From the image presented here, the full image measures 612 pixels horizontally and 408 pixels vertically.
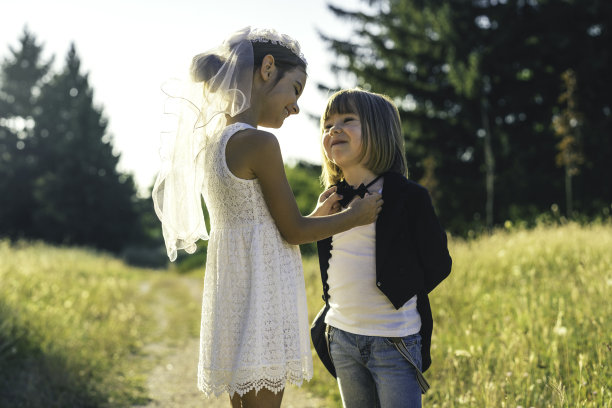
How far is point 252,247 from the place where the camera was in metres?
1.93

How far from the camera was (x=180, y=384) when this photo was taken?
4938 mm

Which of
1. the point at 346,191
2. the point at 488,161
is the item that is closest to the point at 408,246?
the point at 346,191

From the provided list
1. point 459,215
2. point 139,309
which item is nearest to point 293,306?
point 139,309

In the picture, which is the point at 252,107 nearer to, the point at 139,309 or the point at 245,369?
the point at 245,369

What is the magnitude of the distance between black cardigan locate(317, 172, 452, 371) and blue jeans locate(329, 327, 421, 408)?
0.14 metres

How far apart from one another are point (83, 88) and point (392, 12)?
82.0 feet

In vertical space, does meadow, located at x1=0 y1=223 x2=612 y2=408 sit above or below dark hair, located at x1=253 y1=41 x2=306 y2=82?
below

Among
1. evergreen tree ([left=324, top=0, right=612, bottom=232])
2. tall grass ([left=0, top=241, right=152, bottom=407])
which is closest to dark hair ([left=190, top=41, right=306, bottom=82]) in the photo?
tall grass ([left=0, top=241, right=152, bottom=407])

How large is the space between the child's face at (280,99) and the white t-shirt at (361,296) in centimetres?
57

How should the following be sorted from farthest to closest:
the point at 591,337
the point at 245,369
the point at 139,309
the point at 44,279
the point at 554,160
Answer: the point at 554,160 < the point at 139,309 < the point at 44,279 < the point at 591,337 < the point at 245,369

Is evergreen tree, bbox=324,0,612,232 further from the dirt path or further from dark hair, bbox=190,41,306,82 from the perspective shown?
dark hair, bbox=190,41,306,82

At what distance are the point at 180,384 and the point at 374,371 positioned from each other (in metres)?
3.50

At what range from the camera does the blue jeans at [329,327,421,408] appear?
1.93 m

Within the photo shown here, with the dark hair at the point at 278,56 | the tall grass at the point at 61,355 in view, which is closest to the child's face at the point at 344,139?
the dark hair at the point at 278,56
